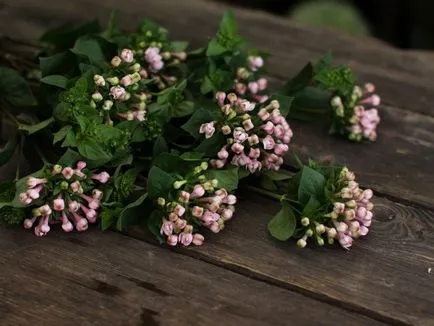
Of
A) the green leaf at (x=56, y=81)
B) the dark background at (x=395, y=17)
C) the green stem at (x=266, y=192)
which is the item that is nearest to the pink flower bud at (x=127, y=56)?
the green leaf at (x=56, y=81)

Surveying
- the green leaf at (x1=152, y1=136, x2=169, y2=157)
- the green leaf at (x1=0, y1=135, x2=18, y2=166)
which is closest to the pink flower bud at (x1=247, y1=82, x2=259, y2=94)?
the green leaf at (x1=152, y1=136, x2=169, y2=157)

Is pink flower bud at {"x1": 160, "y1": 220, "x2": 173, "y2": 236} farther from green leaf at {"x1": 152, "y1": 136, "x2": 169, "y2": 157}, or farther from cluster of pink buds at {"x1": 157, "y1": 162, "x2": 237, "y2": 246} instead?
green leaf at {"x1": 152, "y1": 136, "x2": 169, "y2": 157}

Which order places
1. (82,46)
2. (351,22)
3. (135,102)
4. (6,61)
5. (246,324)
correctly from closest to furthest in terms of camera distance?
(246,324) < (135,102) < (82,46) < (6,61) < (351,22)

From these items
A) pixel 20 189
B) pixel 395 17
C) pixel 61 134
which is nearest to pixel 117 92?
pixel 61 134

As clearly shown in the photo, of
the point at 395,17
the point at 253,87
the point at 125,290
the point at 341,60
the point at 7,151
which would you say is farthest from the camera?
the point at 395,17

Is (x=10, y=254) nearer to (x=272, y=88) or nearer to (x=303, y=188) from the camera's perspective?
(x=303, y=188)

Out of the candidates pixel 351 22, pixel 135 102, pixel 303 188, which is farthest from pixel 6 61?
pixel 351 22

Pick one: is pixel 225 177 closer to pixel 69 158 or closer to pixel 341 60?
pixel 69 158
